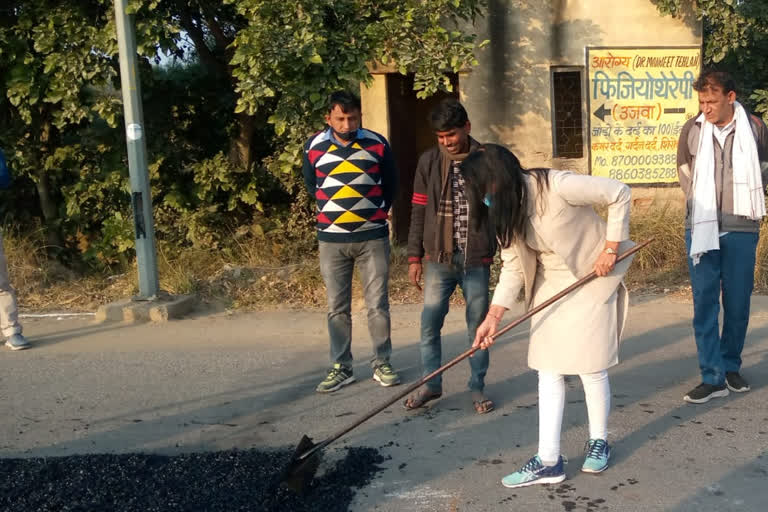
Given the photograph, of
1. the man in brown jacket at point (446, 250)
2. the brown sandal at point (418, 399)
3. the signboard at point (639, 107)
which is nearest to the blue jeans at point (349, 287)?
the man in brown jacket at point (446, 250)

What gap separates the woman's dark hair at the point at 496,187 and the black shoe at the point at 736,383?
88.0 inches

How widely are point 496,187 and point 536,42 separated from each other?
6581 millimetres

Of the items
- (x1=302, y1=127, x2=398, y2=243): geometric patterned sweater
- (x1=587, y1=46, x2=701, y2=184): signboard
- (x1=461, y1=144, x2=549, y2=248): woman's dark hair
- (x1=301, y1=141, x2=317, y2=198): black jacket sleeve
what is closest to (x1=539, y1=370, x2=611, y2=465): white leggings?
(x1=461, y1=144, x2=549, y2=248): woman's dark hair

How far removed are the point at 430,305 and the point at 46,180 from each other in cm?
715

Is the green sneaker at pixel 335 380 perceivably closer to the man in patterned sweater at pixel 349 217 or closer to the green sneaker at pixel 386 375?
the man in patterned sweater at pixel 349 217

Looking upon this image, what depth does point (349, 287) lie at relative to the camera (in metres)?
5.21

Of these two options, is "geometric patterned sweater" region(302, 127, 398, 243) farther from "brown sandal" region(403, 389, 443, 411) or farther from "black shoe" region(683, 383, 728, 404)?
"black shoe" region(683, 383, 728, 404)

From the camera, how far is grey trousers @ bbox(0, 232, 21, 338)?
6.34 m

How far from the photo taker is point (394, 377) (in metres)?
5.19

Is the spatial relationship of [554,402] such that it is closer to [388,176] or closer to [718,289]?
[718,289]

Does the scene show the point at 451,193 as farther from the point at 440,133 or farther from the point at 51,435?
the point at 51,435

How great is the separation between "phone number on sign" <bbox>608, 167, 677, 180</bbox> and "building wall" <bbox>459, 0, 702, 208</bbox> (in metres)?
0.83

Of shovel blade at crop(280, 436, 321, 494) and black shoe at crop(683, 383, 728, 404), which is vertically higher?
shovel blade at crop(280, 436, 321, 494)

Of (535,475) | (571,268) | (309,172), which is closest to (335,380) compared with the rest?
(309,172)
